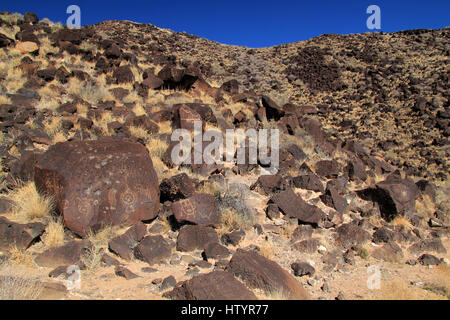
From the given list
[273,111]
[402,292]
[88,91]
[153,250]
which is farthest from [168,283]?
[273,111]

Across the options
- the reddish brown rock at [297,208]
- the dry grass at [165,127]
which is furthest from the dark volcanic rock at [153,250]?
the dry grass at [165,127]

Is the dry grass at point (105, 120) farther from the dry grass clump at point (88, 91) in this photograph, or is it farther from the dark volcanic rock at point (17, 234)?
the dark volcanic rock at point (17, 234)

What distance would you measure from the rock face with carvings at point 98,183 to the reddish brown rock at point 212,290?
1734 mm

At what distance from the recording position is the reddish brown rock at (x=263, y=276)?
3.64m

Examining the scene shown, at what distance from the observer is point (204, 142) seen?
317 inches

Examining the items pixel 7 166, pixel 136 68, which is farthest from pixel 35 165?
pixel 136 68

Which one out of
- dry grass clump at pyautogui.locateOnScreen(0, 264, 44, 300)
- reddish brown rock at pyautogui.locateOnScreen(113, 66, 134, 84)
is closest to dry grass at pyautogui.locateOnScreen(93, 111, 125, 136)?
reddish brown rock at pyautogui.locateOnScreen(113, 66, 134, 84)

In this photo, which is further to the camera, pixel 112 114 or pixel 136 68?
pixel 136 68

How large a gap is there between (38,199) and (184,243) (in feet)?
7.35

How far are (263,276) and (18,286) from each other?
2523mm

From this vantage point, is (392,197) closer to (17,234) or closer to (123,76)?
(17,234)

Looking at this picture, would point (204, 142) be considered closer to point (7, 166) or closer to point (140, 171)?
point (140, 171)

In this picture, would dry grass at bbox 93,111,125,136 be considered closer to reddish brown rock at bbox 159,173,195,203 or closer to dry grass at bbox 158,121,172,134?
dry grass at bbox 158,121,172,134

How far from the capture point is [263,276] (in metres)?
3.74
